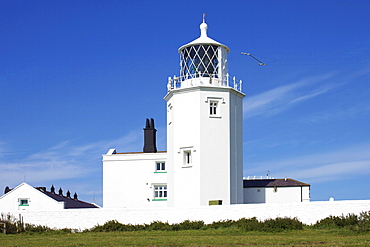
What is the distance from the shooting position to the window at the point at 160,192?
40.6 m

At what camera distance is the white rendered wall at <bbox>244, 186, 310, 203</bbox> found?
3669cm

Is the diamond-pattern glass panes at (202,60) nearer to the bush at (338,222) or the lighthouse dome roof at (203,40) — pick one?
the lighthouse dome roof at (203,40)

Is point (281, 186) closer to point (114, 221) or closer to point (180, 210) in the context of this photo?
point (180, 210)

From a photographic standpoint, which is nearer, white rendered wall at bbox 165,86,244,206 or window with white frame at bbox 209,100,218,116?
white rendered wall at bbox 165,86,244,206

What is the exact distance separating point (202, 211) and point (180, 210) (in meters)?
1.09

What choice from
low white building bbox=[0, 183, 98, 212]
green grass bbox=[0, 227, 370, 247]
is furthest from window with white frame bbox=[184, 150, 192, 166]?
low white building bbox=[0, 183, 98, 212]

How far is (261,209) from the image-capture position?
29469 mm

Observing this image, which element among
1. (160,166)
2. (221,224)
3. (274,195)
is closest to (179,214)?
(221,224)

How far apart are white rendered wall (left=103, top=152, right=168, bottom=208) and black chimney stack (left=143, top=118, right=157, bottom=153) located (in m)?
1.10

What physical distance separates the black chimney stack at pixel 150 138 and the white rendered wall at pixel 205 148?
25.4 feet

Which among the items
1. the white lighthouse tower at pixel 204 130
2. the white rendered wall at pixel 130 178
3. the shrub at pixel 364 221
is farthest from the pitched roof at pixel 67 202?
the shrub at pixel 364 221

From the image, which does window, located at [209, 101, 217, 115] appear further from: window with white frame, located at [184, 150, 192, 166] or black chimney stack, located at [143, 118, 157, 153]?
black chimney stack, located at [143, 118, 157, 153]

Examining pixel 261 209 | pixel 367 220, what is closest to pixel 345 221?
pixel 367 220

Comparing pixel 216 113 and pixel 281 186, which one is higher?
pixel 216 113
